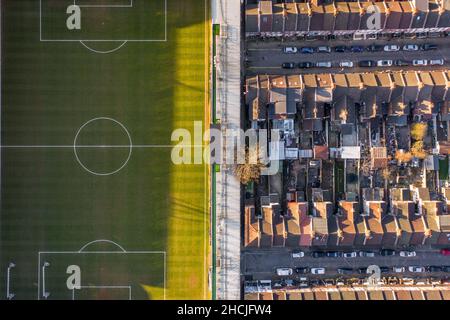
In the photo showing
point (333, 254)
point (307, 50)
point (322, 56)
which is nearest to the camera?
point (307, 50)

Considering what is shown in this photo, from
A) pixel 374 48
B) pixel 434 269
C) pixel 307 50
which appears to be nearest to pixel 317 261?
pixel 434 269

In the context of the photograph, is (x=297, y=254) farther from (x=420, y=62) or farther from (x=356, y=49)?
(x=420, y=62)

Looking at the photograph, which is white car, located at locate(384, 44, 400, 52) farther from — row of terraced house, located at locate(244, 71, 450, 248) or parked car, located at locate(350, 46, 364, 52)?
row of terraced house, located at locate(244, 71, 450, 248)

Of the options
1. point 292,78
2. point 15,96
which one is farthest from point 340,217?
point 15,96

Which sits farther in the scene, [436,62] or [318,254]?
[318,254]

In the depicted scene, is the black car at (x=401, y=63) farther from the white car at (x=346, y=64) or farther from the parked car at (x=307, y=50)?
the parked car at (x=307, y=50)

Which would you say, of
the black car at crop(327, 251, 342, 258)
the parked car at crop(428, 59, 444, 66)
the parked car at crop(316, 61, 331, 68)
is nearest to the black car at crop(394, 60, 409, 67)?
the parked car at crop(428, 59, 444, 66)

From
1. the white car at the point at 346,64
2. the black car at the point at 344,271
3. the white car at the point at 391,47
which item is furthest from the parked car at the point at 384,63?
the black car at the point at 344,271

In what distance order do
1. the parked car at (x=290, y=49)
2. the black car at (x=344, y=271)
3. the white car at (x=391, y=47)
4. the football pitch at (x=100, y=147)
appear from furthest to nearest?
the black car at (x=344, y=271), the white car at (x=391, y=47), the parked car at (x=290, y=49), the football pitch at (x=100, y=147)
